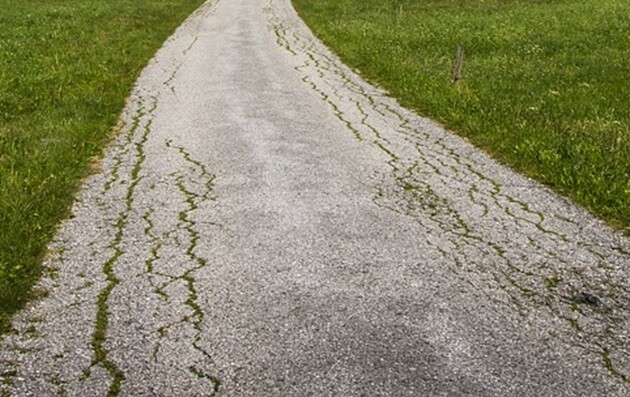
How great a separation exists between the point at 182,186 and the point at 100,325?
10.0 ft

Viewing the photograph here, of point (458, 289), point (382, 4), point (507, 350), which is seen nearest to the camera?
point (507, 350)

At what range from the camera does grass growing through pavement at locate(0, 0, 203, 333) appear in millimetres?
5488

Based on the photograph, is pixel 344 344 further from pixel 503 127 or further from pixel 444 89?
pixel 444 89

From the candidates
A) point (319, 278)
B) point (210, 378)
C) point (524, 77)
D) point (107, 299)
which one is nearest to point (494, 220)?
point (319, 278)

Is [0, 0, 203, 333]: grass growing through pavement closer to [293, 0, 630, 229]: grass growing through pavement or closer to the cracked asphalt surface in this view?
the cracked asphalt surface

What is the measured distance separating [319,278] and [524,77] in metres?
10.2

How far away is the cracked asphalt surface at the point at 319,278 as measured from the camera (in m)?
3.81

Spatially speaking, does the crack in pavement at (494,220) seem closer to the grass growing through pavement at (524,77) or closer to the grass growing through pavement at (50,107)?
the grass growing through pavement at (524,77)

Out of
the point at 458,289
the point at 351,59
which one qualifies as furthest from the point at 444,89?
the point at 458,289

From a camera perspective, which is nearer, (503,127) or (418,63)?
(503,127)

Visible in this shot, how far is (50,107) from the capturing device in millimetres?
10320

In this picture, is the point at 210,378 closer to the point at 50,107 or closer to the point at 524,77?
the point at 50,107

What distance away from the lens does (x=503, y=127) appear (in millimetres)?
9344

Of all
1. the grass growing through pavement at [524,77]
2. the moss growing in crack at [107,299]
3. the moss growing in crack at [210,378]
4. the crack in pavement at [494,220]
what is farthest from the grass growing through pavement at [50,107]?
the grass growing through pavement at [524,77]
